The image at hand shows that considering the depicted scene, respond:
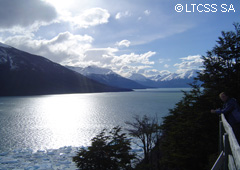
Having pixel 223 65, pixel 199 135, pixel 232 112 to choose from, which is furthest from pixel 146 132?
pixel 232 112

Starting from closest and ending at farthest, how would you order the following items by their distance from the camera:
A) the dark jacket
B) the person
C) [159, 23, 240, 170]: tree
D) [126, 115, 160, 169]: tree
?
the person
the dark jacket
[159, 23, 240, 170]: tree
[126, 115, 160, 169]: tree

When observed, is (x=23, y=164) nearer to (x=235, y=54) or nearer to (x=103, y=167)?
(x=103, y=167)

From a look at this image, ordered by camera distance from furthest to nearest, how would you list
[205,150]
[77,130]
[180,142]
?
1. [77,130]
2. [180,142]
3. [205,150]

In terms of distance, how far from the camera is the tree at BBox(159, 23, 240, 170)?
19.7 m

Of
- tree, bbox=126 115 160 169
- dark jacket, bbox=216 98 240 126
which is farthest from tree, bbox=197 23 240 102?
dark jacket, bbox=216 98 240 126

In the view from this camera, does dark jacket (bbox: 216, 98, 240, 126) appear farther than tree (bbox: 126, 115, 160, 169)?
No

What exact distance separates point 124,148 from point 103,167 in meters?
2.94

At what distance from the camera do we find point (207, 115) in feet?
68.0

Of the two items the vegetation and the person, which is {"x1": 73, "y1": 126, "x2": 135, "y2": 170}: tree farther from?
the person

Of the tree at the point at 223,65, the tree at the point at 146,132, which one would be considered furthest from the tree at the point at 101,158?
the tree at the point at 223,65

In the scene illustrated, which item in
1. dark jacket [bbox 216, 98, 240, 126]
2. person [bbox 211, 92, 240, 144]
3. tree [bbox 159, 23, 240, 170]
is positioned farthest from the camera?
tree [bbox 159, 23, 240, 170]

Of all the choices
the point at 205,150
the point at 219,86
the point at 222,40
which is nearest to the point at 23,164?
the point at 205,150

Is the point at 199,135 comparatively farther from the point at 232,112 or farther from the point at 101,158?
the point at 232,112

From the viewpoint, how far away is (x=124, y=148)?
21.5 metres
